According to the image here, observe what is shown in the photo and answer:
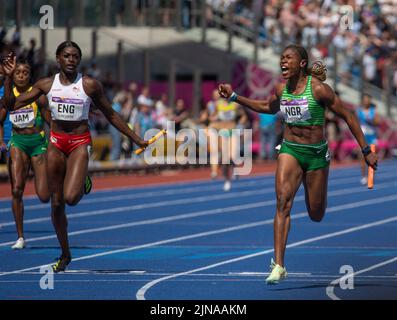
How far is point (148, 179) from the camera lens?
33.5 meters

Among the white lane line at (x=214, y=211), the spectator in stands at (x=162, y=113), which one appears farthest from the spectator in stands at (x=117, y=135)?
the white lane line at (x=214, y=211)

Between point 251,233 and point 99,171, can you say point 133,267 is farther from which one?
point 99,171

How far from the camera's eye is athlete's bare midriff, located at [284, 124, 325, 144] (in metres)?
13.4

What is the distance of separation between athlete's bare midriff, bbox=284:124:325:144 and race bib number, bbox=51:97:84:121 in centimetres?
210

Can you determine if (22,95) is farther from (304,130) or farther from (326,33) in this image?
(326,33)

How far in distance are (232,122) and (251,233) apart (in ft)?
40.7

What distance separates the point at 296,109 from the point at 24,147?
16.7ft

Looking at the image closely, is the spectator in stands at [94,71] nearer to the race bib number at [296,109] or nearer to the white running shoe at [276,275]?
the race bib number at [296,109]

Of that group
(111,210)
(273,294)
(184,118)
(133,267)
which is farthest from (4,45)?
(273,294)

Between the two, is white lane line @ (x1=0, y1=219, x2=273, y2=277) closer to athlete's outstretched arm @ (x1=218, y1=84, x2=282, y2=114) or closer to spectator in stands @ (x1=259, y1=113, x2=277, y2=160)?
athlete's outstretched arm @ (x1=218, y1=84, x2=282, y2=114)

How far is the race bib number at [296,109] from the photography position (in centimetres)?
1330
